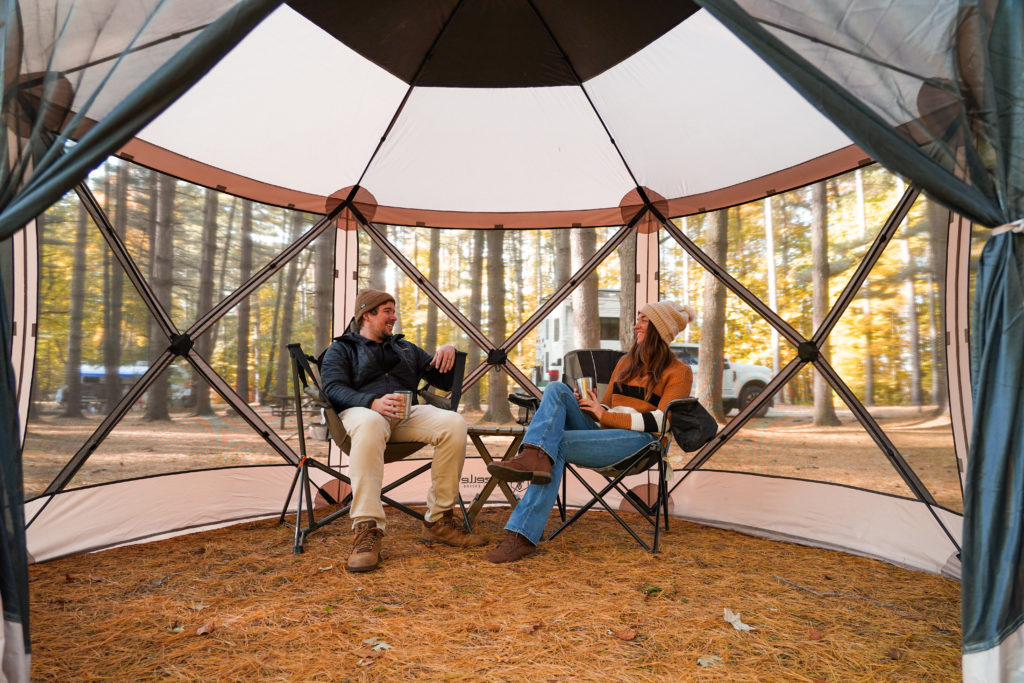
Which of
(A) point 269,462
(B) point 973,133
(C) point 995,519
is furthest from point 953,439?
(A) point 269,462

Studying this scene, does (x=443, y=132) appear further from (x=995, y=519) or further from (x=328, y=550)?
(x=995, y=519)

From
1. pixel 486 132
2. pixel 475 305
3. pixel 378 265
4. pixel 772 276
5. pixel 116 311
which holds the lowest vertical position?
pixel 116 311

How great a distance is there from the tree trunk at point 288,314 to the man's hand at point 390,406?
1133 mm

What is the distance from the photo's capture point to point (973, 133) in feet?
5.23

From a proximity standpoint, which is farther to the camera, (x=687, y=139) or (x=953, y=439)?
(x=687, y=139)

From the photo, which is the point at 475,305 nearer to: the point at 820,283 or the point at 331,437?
the point at 331,437

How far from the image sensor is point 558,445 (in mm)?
2791

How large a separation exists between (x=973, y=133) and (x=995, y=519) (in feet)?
3.15

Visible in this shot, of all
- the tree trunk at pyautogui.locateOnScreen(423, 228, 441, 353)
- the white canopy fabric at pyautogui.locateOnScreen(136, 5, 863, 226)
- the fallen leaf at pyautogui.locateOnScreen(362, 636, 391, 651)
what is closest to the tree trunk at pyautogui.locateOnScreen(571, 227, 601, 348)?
the white canopy fabric at pyautogui.locateOnScreen(136, 5, 863, 226)

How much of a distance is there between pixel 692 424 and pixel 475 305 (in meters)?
1.81

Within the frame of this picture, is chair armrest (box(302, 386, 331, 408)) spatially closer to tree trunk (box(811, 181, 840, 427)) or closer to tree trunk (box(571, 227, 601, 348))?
tree trunk (box(571, 227, 601, 348))

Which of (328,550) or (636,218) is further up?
(636,218)

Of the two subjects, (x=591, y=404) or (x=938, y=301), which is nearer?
(x=938, y=301)

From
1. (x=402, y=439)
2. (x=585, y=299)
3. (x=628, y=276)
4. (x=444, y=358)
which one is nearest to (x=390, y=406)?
(x=402, y=439)
